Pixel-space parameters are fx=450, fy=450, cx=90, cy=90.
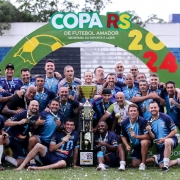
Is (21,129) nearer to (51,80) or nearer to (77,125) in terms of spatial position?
(77,125)

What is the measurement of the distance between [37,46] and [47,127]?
293cm

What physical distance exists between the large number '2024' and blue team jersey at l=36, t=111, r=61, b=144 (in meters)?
3.21

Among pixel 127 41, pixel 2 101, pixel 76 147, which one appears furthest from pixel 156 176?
pixel 127 41

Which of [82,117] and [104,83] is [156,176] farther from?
[104,83]

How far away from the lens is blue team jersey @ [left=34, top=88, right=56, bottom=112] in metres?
7.53

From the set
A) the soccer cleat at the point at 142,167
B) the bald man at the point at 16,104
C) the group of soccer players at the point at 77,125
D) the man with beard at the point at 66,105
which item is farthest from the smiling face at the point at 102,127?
the bald man at the point at 16,104

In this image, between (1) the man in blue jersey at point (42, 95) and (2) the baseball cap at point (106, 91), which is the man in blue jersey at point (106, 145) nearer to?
(2) the baseball cap at point (106, 91)

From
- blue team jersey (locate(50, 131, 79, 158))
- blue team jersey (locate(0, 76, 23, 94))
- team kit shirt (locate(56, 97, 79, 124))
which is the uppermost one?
blue team jersey (locate(0, 76, 23, 94))

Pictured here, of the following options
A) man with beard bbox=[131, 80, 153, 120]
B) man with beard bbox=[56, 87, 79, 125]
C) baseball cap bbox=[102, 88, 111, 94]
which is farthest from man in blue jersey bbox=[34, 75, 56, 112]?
man with beard bbox=[131, 80, 153, 120]

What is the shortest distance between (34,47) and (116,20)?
1.85 metres

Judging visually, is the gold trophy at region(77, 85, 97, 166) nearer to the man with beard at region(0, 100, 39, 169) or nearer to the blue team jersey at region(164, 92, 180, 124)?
the man with beard at region(0, 100, 39, 169)

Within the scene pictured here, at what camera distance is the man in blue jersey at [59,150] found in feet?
22.9

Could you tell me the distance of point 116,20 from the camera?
9633 millimetres

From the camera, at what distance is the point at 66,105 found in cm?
745
